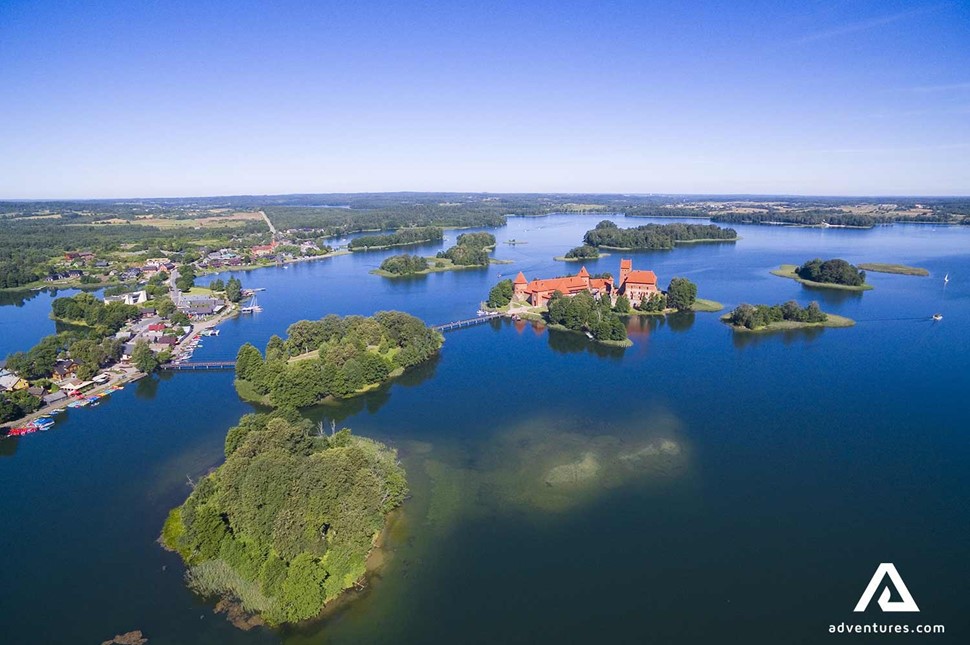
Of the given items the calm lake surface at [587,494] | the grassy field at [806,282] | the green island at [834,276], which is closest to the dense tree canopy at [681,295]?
the calm lake surface at [587,494]

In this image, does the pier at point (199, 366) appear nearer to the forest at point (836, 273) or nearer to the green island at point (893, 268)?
the forest at point (836, 273)

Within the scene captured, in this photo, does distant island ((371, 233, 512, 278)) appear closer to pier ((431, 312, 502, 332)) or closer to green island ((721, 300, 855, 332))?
pier ((431, 312, 502, 332))

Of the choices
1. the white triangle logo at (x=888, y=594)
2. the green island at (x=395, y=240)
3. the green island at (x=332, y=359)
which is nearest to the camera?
the white triangle logo at (x=888, y=594)

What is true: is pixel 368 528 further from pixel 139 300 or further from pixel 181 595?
pixel 139 300

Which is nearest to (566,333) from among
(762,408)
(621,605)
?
(762,408)

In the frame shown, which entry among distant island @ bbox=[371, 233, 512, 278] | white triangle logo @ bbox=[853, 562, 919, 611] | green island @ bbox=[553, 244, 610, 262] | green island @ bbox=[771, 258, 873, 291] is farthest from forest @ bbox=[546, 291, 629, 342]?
green island @ bbox=[553, 244, 610, 262]
